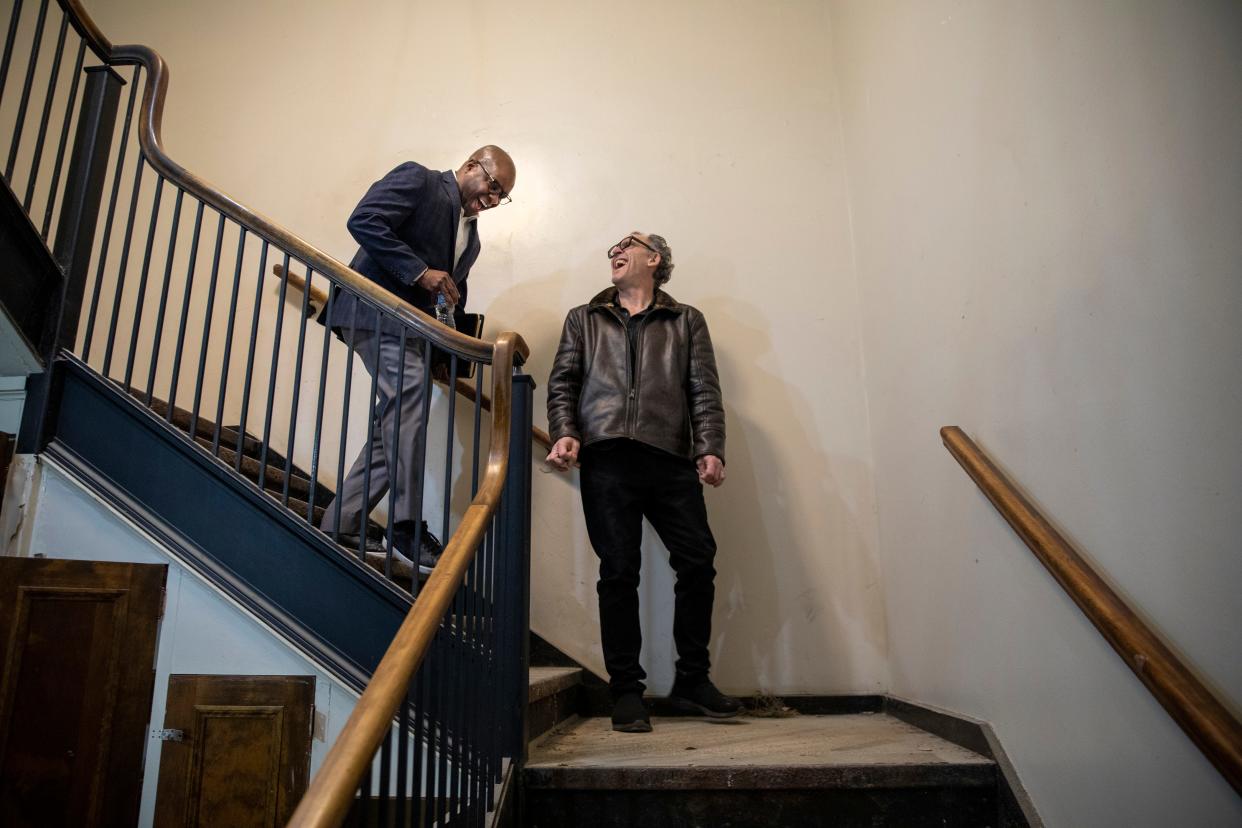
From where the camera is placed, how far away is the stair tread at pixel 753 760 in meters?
1.66

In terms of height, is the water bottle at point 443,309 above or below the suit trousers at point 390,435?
above

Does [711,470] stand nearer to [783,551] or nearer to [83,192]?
[783,551]

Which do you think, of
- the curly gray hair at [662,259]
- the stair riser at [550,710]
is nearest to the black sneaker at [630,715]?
the stair riser at [550,710]

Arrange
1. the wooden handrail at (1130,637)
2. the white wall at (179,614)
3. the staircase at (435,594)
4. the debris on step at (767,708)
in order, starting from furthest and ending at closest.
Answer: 1. the debris on step at (767,708)
2. the white wall at (179,614)
3. the staircase at (435,594)
4. the wooden handrail at (1130,637)

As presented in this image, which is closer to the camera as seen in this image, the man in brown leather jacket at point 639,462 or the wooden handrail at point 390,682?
the wooden handrail at point 390,682

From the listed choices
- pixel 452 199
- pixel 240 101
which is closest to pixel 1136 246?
pixel 452 199

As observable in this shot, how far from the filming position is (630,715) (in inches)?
82.5

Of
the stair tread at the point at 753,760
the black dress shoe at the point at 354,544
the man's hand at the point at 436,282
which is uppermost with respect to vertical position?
the man's hand at the point at 436,282

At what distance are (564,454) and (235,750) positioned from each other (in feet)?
3.44

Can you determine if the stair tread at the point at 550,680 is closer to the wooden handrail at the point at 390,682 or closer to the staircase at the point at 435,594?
the staircase at the point at 435,594

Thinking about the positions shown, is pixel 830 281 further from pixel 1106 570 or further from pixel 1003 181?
pixel 1106 570

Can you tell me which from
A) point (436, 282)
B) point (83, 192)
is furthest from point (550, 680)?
point (83, 192)

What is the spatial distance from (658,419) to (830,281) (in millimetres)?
1105

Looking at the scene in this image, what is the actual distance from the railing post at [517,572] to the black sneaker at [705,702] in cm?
63
